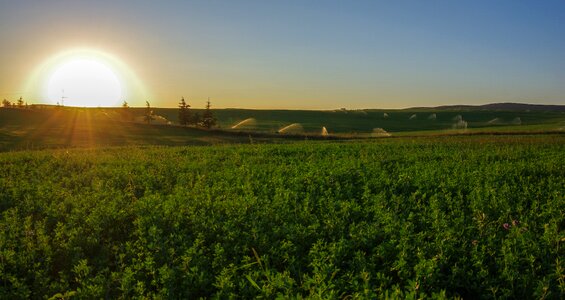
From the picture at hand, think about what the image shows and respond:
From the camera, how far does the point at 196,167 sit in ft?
45.3

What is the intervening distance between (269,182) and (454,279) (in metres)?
6.31

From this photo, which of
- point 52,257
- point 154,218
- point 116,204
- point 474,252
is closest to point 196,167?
point 116,204

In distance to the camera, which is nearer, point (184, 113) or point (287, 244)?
point (287, 244)

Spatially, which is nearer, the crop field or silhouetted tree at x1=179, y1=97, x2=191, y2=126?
the crop field

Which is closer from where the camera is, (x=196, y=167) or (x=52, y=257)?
(x=52, y=257)

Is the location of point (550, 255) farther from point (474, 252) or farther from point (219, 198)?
point (219, 198)

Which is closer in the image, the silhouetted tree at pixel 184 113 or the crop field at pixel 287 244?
the crop field at pixel 287 244

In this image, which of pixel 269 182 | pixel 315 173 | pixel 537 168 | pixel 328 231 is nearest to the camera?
pixel 328 231

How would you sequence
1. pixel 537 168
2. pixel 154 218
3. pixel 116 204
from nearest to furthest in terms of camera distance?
pixel 154 218
pixel 116 204
pixel 537 168

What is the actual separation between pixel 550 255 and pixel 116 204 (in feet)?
23.3

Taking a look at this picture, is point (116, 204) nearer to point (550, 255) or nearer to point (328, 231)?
point (328, 231)

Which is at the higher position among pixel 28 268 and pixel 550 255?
pixel 550 255

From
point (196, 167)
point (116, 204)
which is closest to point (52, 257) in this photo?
point (116, 204)

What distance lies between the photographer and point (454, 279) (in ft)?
15.8
